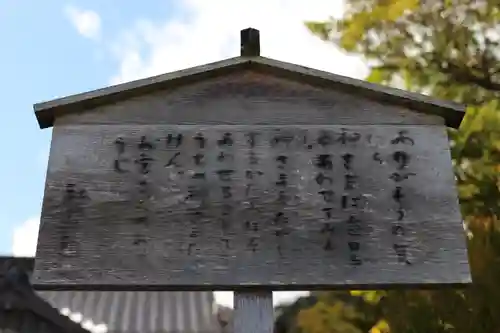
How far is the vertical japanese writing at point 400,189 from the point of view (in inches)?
86.7

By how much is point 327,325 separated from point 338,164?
2.32 meters

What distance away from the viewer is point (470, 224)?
13.6 ft

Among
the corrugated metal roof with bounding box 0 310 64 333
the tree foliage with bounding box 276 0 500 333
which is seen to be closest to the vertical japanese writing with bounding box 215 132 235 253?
the tree foliage with bounding box 276 0 500 333

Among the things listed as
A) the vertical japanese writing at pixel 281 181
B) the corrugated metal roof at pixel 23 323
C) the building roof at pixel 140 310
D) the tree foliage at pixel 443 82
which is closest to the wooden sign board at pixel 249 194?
the vertical japanese writing at pixel 281 181

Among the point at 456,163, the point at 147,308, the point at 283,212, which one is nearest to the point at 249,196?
the point at 283,212

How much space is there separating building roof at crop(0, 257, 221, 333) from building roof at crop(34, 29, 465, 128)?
11.4 feet

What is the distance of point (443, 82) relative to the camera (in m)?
4.99

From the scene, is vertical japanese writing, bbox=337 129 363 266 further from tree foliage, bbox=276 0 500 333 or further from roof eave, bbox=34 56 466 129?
tree foliage, bbox=276 0 500 333

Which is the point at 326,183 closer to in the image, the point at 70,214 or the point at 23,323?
the point at 70,214

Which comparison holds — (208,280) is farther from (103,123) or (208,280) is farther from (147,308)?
(147,308)

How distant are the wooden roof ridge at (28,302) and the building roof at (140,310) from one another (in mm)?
411

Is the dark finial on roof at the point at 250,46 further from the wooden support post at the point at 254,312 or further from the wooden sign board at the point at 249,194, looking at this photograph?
the wooden support post at the point at 254,312

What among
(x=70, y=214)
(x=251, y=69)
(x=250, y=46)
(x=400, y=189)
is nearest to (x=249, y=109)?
(x=251, y=69)

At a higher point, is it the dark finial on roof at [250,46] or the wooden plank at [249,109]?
the dark finial on roof at [250,46]
